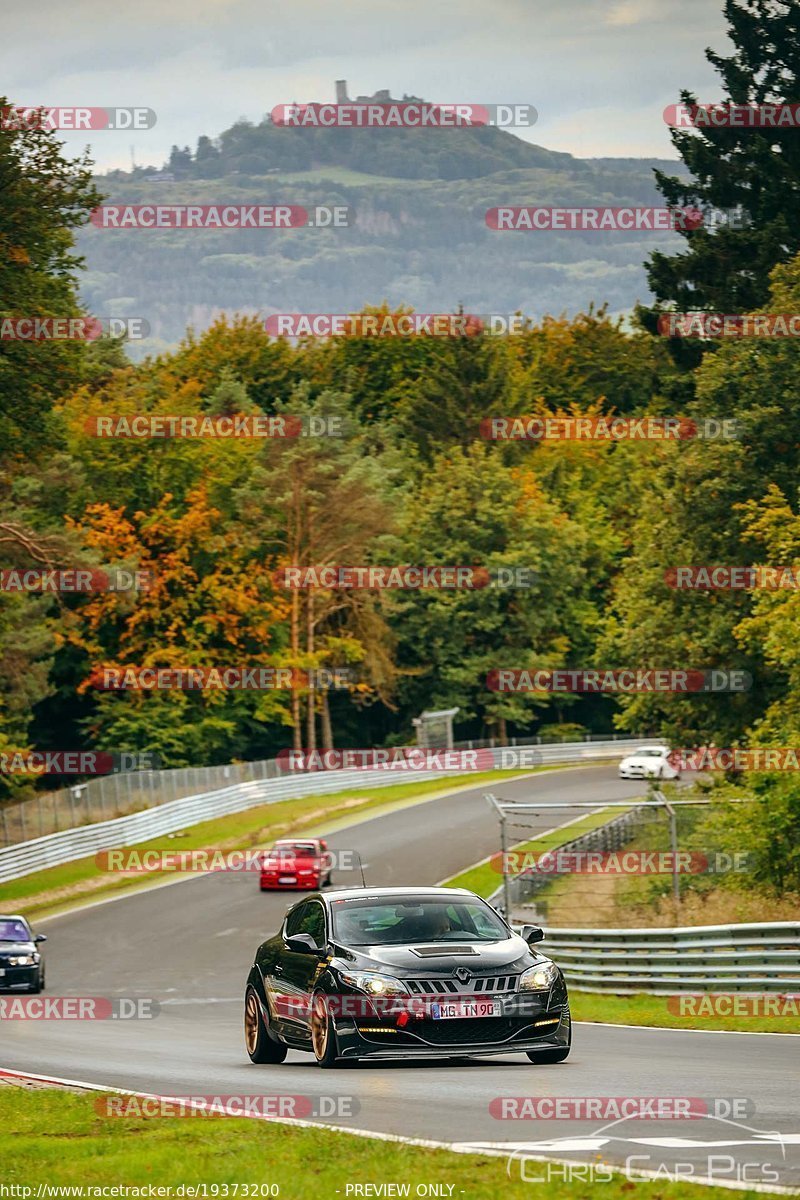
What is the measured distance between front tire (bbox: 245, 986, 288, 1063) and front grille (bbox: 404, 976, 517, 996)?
2.36 metres

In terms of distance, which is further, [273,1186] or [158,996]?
[158,996]

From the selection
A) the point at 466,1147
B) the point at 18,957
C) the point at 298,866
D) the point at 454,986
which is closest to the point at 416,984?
the point at 454,986

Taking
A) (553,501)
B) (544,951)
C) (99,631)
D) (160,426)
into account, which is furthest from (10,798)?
(544,951)

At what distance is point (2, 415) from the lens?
4234cm

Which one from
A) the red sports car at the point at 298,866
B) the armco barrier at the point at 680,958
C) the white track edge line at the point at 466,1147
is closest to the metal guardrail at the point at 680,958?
the armco barrier at the point at 680,958

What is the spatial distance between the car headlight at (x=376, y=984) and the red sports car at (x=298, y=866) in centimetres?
3449

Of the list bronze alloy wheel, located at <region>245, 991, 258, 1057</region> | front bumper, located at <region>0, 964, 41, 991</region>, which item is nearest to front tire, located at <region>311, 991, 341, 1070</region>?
bronze alloy wheel, located at <region>245, 991, 258, 1057</region>

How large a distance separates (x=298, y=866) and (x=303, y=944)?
3409 centimetres

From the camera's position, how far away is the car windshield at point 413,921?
14.0 metres

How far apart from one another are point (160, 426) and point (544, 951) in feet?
178

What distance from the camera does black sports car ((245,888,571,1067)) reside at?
43.3 feet

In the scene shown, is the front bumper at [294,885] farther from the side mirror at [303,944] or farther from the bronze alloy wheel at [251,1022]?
the side mirror at [303,944]

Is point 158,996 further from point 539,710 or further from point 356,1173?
point 539,710

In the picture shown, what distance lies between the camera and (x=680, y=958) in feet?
78.9
